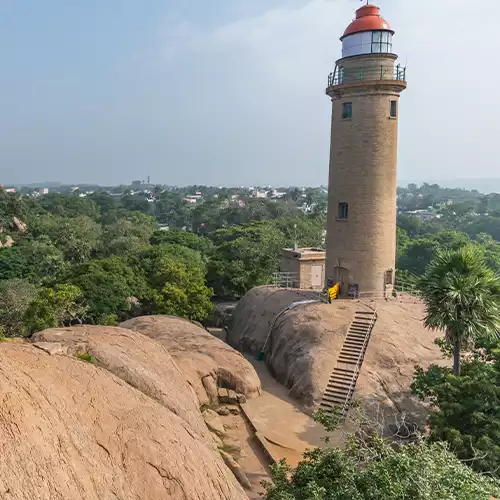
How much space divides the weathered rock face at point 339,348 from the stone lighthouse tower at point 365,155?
2.35 meters

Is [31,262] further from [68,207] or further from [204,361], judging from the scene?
[68,207]

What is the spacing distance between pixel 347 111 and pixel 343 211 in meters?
5.52

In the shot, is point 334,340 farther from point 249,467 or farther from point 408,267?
point 408,267

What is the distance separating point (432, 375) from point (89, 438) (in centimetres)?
1221

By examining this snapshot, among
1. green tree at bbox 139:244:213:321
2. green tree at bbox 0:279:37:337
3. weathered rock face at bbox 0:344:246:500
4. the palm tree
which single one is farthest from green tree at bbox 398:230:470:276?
weathered rock face at bbox 0:344:246:500

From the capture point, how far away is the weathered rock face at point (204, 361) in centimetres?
1895

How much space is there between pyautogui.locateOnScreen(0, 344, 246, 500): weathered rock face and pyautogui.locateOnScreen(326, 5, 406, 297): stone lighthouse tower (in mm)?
16691

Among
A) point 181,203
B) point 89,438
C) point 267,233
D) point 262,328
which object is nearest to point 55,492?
point 89,438

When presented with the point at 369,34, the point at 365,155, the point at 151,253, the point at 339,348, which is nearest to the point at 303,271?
the point at 365,155

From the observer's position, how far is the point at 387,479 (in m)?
8.19

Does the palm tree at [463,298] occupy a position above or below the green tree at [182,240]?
above

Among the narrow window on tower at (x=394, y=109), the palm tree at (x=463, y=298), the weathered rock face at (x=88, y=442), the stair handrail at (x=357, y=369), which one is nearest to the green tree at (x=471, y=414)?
the palm tree at (x=463, y=298)

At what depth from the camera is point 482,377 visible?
46.4ft

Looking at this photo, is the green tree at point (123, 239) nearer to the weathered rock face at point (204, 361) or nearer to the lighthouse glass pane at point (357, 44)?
the weathered rock face at point (204, 361)
